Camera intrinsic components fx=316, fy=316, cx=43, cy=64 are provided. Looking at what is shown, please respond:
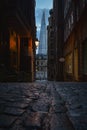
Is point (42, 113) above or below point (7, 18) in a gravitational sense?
below

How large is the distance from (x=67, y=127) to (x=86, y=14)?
1673 cm

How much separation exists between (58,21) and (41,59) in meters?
66.6

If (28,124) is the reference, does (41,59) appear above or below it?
above

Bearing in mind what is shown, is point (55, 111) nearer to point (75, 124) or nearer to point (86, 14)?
point (75, 124)

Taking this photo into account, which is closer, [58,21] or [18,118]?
[18,118]

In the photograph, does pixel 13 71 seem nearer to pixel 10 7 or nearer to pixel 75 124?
pixel 10 7

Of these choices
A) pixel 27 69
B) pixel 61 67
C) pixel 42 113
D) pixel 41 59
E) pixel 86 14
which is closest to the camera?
pixel 42 113

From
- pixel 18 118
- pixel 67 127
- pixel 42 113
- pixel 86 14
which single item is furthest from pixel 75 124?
pixel 86 14

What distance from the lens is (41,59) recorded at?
110m

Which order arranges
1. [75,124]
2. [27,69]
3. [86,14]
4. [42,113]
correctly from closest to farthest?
[75,124] → [42,113] → [86,14] → [27,69]

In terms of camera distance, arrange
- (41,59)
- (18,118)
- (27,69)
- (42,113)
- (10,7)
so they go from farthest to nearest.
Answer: (41,59) → (27,69) → (10,7) → (42,113) → (18,118)

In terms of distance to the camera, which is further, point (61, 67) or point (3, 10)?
point (61, 67)

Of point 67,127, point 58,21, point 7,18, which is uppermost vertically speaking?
point 58,21

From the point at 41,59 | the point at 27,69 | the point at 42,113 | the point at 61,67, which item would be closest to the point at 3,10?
the point at 27,69
